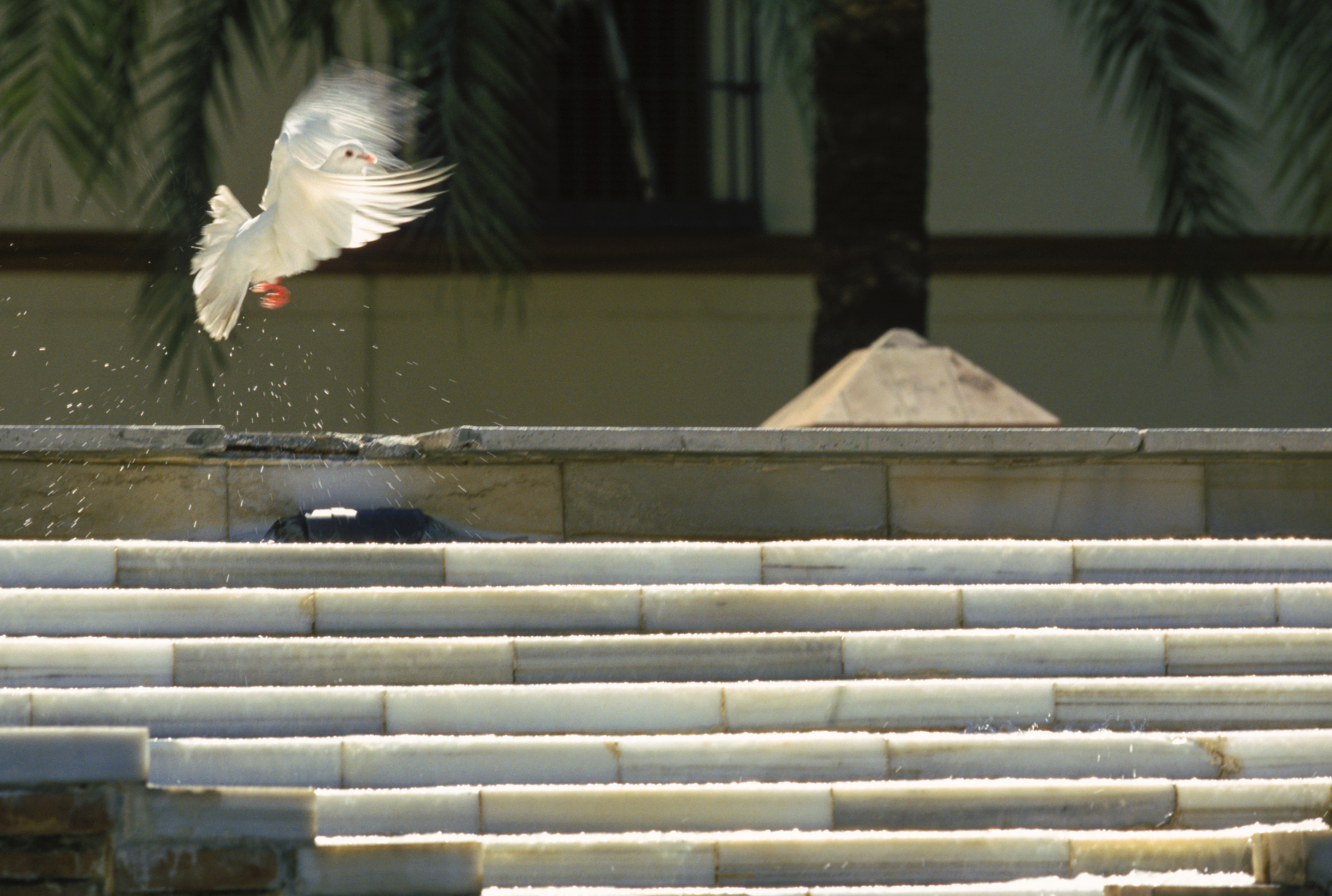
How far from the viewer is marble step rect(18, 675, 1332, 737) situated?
3752 mm

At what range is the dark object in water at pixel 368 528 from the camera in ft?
14.5

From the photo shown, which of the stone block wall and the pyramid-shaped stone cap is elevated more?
the pyramid-shaped stone cap

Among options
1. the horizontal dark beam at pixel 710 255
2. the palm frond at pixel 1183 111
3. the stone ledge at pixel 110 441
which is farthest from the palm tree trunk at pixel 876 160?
the stone ledge at pixel 110 441

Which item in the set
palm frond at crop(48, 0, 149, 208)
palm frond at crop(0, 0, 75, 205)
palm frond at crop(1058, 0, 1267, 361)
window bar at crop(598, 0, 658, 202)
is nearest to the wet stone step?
palm frond at crop(48, 0, 149, 208)

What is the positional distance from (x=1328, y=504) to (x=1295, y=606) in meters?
0.52

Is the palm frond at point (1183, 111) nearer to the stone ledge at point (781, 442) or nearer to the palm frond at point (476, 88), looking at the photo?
the palm frond at point (476, 88)

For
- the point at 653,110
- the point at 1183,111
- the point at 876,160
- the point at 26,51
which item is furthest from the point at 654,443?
the point at 653,110

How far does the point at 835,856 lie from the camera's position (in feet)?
11.6

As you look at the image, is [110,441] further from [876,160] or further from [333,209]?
[876,160]

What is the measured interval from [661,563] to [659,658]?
365 millimetres

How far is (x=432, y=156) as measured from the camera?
7.39 m

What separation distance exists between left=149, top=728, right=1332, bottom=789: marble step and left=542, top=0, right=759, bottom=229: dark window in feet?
22.8

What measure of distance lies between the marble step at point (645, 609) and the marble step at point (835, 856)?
72 centimetres

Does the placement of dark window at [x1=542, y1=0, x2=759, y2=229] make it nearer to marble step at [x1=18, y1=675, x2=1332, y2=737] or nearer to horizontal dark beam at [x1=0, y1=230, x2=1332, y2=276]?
horizontal dark beam at [x1=0, y1=230, x2=1332, y2=276]
